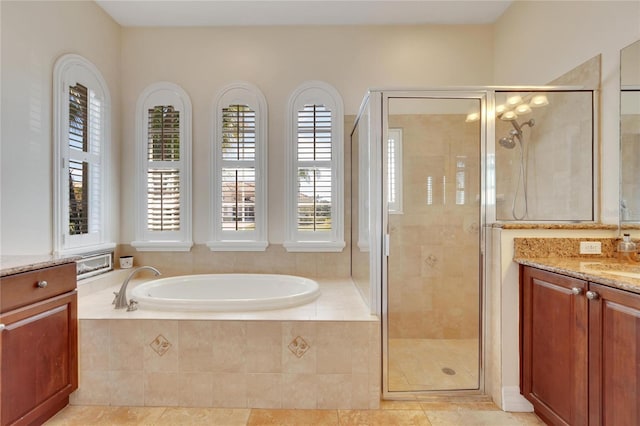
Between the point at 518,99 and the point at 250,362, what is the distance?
2397mm

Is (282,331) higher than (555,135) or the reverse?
the reverse

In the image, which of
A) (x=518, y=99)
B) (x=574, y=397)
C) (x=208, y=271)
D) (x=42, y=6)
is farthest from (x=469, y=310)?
(x=42, y=6)

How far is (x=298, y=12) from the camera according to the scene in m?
2.84

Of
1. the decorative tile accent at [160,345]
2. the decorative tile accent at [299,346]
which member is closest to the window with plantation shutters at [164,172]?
the decorative tile accent at [160,345]

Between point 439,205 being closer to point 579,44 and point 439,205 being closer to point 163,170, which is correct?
point 579,44

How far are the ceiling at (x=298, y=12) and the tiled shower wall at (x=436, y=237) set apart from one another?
1320mm

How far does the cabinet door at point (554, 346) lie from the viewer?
1406 millimetres

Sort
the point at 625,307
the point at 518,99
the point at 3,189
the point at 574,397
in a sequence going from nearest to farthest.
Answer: the point at 625,307
the point at 574,397
the point at 3,189
the point at 518,99

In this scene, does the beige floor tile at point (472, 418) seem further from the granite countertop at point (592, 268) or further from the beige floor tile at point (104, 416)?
the beige floor tile at point (104, 416)

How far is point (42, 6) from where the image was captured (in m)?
2.23

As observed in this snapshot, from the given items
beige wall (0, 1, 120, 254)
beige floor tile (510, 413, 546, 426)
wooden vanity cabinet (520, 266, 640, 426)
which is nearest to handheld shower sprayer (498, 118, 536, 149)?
wooden vanity cabinet (520, 266, 640, 426)

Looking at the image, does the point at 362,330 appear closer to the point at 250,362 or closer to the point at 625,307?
the point at 250,362

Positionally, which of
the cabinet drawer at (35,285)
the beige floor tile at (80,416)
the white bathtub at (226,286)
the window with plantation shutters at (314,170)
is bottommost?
the beige floor tile at (80,416)

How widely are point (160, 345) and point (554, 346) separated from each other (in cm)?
214
